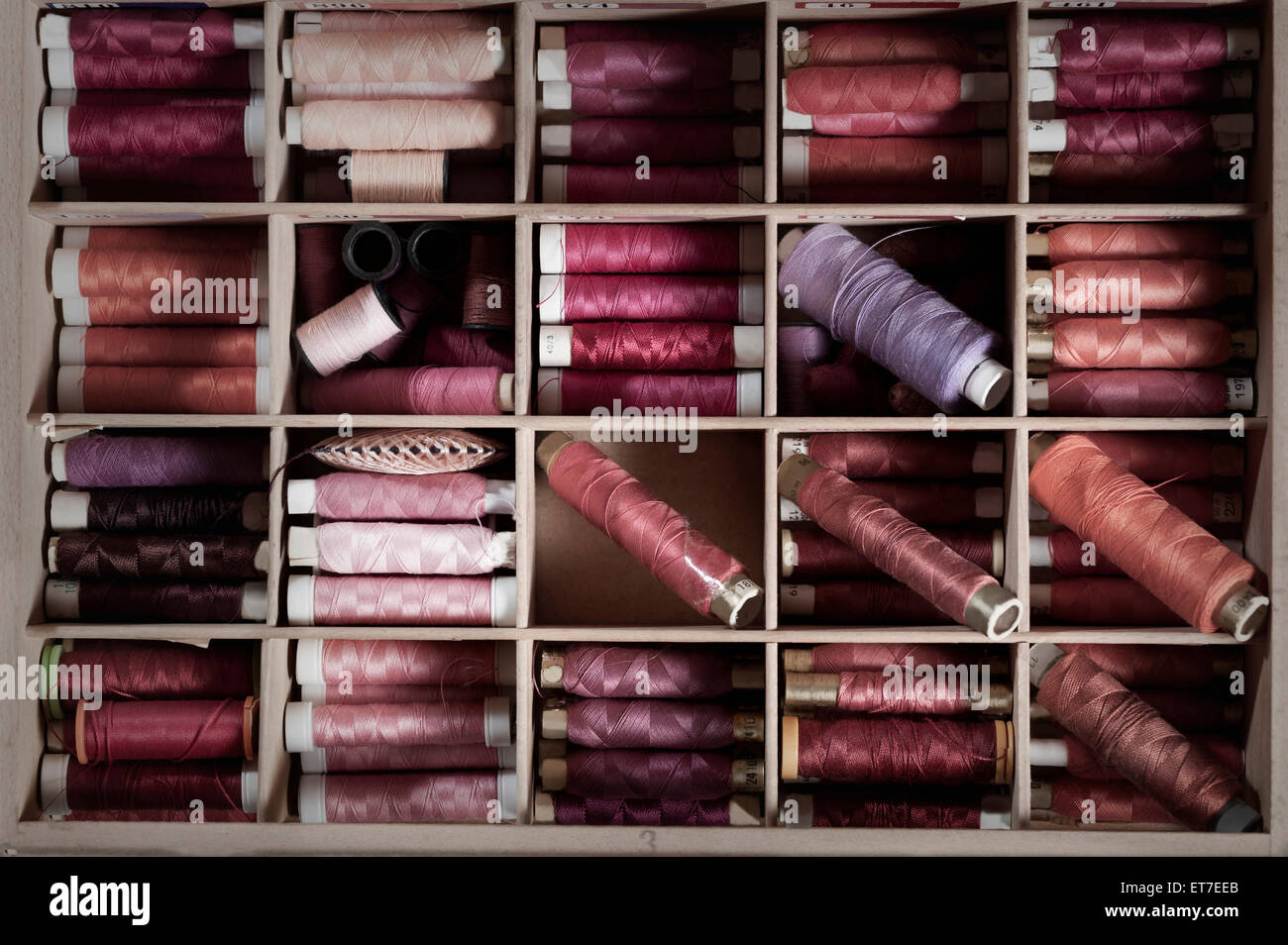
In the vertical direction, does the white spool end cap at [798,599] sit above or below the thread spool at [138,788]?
above

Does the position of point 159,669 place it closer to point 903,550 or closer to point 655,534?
point 655,534

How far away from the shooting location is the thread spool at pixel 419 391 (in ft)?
8.23

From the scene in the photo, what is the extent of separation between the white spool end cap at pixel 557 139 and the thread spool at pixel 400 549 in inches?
41.2

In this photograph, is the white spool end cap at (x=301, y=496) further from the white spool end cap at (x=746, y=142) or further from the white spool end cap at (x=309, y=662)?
the white spool end cap at (x=746, y=142)

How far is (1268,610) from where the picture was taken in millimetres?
2375

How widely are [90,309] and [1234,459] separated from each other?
3117mm

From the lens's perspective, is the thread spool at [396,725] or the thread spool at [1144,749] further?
the thread spool at [396,725]

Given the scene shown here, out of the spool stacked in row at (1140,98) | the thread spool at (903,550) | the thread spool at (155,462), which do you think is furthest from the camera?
the thread spool at (155,462)

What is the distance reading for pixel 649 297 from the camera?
8.41 feet

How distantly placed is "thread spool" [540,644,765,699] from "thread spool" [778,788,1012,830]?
14.2 inches

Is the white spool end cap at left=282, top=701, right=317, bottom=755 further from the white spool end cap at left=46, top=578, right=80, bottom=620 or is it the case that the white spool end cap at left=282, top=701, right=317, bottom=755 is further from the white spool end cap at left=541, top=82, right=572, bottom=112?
the white spool end cap at left=541, top=82, right=572, bottom=112

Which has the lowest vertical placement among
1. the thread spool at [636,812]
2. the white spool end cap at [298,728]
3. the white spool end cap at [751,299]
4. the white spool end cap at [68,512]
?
the thread spool at [636,812]

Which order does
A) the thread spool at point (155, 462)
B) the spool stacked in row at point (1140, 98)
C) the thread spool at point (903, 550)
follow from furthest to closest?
the thread spool at point (155, 462) < the spool stacked in row at point (1140, 98) < the thread spool at point (903, 550)

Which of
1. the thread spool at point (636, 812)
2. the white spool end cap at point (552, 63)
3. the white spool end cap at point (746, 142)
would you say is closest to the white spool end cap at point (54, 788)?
the thread spool at point (636, 812)
